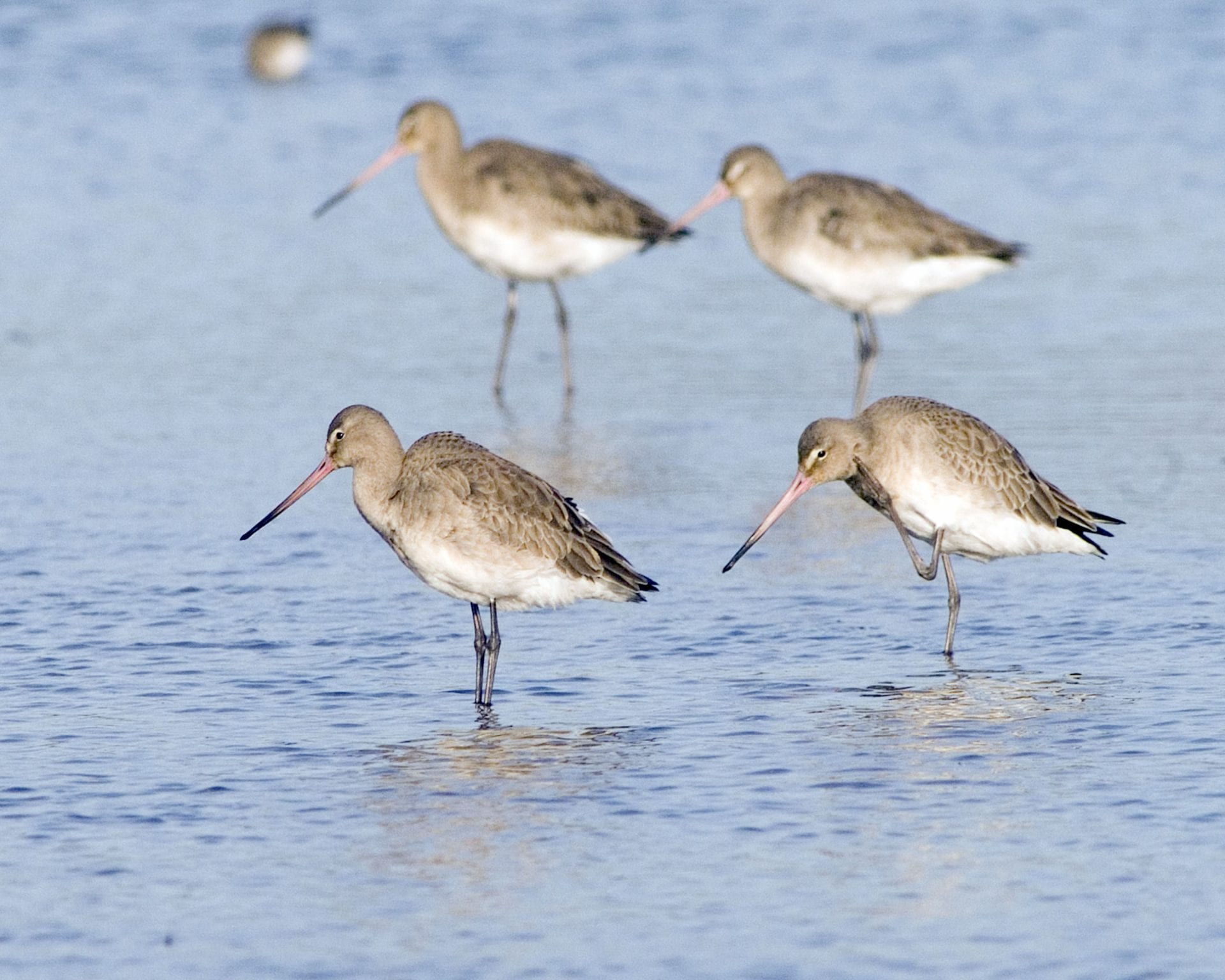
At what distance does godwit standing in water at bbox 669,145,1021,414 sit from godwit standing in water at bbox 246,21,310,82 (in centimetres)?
1094

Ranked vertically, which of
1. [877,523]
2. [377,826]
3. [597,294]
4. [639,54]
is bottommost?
[377,826]

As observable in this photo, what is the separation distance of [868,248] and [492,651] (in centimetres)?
597

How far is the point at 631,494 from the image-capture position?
35.2ft

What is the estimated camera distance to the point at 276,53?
23.0 metres

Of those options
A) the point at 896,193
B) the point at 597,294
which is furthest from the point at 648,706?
the point at 597,294

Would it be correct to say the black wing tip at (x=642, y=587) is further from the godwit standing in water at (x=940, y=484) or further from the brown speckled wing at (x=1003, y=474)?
the brown speckled wing at (x=1003, y=474)

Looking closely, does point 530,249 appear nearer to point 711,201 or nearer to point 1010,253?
point 711,201

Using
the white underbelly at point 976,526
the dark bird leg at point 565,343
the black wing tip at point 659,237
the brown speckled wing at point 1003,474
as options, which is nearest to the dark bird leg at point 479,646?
the white underbelly at point 976,526

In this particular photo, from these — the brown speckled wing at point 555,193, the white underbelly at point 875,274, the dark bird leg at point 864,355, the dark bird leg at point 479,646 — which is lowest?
the dark bird leg at point 479,646

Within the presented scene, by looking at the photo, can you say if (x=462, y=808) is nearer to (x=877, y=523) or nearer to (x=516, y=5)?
(x=877, y=523)

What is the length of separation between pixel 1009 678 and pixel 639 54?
16.0 m

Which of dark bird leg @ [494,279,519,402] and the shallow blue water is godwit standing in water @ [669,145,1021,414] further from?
dark bird leg @ [494,279,519,402]

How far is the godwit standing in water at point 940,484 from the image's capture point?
8.49m

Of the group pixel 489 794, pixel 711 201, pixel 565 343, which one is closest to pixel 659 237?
pixel 711 201
